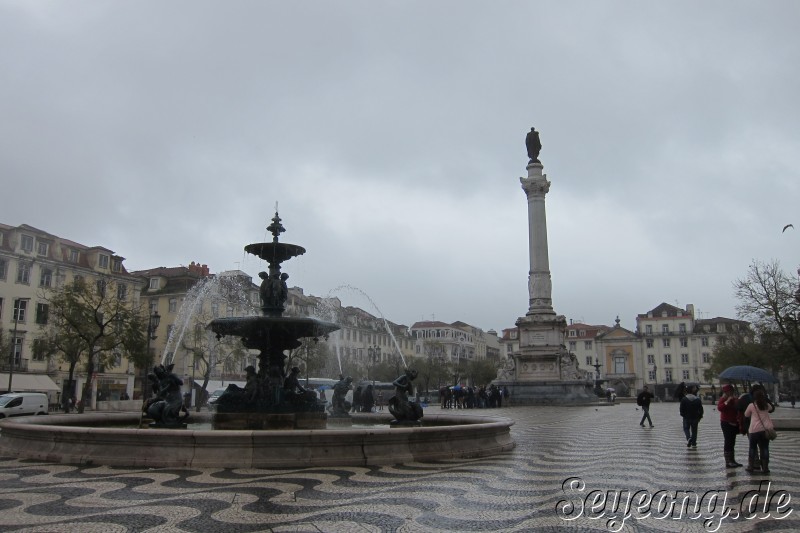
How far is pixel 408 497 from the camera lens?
24.0ft

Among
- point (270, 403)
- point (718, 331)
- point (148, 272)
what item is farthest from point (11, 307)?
point (718, 331)

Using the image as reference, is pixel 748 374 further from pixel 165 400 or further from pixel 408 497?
pixel 165 400

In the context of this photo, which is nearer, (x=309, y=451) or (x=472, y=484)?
(x=472, y=484)

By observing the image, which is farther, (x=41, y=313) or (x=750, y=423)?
(x=41, y=313)

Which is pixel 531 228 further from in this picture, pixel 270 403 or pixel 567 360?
pixel 270 403

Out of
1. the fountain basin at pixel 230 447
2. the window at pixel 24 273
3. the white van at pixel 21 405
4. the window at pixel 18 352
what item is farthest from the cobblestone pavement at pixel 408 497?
the window at pixel 24 273

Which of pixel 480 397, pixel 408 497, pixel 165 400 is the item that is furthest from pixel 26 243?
pixel 408 497

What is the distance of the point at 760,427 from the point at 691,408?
191 inches

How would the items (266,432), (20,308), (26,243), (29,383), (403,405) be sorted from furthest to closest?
(26,243) < (20,308) < (29,383) < (403,405) < (266,432)

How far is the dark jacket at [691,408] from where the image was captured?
13891 mm

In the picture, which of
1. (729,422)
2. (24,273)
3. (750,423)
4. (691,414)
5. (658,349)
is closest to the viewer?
(750,423)

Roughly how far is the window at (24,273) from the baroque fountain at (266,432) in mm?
36295

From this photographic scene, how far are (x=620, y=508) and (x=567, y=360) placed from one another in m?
→ 35.2

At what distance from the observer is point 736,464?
413 inches
